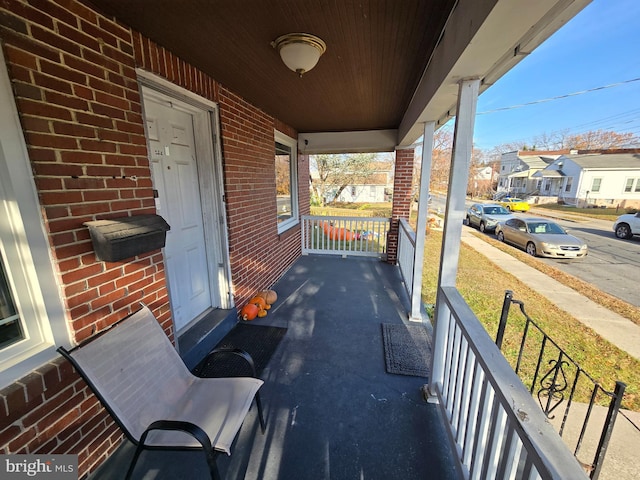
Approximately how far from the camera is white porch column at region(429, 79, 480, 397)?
145 centimetres

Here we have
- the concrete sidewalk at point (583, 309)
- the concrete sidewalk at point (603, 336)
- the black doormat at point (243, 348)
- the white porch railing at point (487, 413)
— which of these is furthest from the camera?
the concrete sidewalk at point (583, 309)

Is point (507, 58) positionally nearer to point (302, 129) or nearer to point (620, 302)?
point (302, 129)

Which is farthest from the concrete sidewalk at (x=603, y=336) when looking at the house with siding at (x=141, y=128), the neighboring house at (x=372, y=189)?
the neighboring house at (x=372, y=189)

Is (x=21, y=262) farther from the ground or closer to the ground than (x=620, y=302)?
farther from the ground

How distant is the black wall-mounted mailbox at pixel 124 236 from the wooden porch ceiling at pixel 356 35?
1086 millimetres

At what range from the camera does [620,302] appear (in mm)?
4469

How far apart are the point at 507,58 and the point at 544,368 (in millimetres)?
3260

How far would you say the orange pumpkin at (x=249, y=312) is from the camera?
2.87 metres

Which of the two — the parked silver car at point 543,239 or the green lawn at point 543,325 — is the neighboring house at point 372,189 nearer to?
the parked silver car at point 543,239

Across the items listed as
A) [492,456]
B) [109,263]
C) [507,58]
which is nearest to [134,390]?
[109,263]

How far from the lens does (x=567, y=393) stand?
2.53m

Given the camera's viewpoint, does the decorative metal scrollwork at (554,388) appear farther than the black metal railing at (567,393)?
Yes

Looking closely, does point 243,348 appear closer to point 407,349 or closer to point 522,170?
A: point 407,349

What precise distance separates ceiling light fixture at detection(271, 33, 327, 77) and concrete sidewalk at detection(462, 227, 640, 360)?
186 inches
